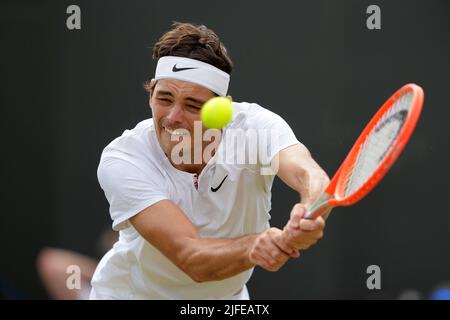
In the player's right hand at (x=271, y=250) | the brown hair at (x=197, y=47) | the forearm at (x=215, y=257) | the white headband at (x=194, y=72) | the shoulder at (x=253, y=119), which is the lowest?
the forearm at (x=215, y=257)

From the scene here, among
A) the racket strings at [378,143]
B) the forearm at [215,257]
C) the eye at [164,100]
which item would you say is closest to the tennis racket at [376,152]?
the racket strings at [378,143]

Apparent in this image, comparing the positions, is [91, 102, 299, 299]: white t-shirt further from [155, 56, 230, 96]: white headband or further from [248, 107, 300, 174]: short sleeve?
[155, 56, 230, 96]: white headband

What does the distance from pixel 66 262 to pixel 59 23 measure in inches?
42.9

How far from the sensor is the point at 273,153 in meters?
2.59

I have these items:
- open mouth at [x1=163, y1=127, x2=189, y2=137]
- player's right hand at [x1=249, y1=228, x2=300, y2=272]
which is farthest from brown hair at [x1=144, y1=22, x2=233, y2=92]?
player's right hand at [x1=249, y1=228, x2=300, y2=272]

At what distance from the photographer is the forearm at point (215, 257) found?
7.18 feet

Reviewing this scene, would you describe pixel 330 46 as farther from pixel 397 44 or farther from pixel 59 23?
pixel 59 23

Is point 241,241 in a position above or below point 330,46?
below

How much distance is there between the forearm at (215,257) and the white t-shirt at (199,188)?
288 mm

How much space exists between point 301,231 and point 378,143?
11.3 inches

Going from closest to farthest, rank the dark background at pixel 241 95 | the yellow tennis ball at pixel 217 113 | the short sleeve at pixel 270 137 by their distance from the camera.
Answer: the yellow tennis ball at pixel 217 113
the short sleeve at pixel 270 137
the dark background at pixel 241 95

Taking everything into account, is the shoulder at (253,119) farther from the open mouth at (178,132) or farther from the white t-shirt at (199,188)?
the open mouth at (178,132)

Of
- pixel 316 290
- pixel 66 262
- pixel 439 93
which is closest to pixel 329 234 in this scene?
pixel 316 290

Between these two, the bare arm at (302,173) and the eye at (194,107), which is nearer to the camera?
the bare arm at (302,173)
